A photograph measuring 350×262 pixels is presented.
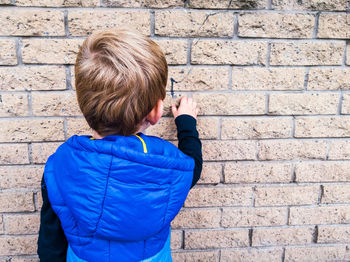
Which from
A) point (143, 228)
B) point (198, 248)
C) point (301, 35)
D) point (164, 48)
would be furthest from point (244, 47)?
point (198, 248)

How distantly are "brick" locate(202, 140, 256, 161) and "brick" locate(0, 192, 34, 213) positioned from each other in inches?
40.7

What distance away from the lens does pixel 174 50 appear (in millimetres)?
1594

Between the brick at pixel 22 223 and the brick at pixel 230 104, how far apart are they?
115 cm

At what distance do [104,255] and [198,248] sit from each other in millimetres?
854

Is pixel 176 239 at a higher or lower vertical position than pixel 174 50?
lower

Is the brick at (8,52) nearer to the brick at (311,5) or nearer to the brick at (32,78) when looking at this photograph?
the brick at (32,78)

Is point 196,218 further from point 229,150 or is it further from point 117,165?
point 117,165

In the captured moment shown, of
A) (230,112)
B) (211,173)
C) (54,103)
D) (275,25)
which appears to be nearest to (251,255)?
(211,173)

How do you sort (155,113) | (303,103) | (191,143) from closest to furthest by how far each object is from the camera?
(155,113), (191,143), (303,103)

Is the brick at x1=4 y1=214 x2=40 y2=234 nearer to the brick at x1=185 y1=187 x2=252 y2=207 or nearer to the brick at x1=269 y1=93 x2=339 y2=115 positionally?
the brick at x1=185 y1=187 x2=252 y2=207

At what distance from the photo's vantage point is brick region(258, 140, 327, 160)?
176 cm

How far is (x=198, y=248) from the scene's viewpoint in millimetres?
1866

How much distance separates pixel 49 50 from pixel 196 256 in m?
1.47

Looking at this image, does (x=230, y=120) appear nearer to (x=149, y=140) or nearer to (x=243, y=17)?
(x=243, y=17)
